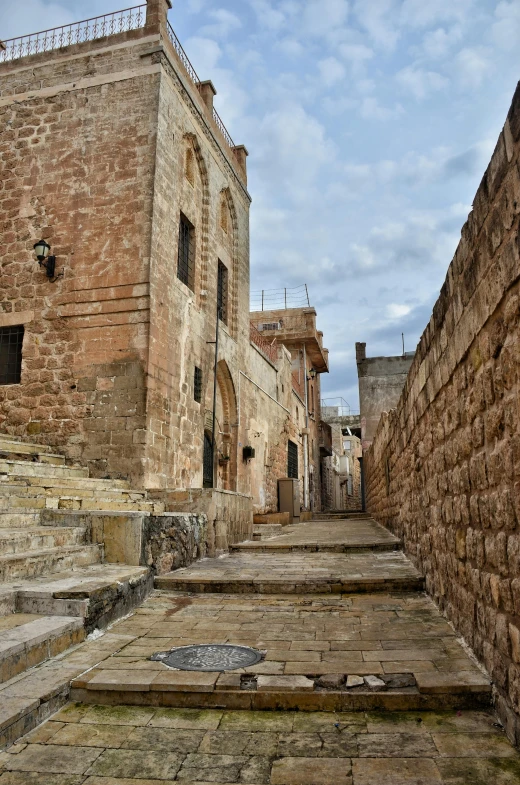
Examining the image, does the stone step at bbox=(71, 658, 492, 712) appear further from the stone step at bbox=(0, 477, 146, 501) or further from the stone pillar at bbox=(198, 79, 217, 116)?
the stone pillar at bbox=(198, 79, 217, 116)

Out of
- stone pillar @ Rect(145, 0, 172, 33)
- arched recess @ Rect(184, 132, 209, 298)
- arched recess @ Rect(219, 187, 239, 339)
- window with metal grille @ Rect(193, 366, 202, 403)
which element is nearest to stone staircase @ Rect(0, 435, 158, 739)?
window with metal grille @ Rect(193, 366, 202, 403)

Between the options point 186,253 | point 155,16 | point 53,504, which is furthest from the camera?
point 186,253

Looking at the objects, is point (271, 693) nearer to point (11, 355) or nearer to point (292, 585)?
point (292, 585)

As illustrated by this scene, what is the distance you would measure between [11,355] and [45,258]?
1.99 m

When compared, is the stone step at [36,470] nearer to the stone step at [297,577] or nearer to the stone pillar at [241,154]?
the stone step at [297,577]

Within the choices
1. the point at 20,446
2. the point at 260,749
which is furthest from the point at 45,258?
the point at 260,749

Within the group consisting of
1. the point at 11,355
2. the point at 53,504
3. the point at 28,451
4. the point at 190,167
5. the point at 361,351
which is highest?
the point at 190,167

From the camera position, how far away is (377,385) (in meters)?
24.5

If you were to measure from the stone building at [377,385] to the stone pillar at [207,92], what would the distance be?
512 inches

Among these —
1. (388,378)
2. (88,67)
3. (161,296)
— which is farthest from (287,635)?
(388,378)

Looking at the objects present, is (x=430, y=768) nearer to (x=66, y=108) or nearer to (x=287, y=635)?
(x=287, y=635)

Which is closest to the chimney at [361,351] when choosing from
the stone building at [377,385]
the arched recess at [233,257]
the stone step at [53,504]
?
the stone building at [377,385]

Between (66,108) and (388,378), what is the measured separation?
16.4 m

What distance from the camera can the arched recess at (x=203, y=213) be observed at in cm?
1362
